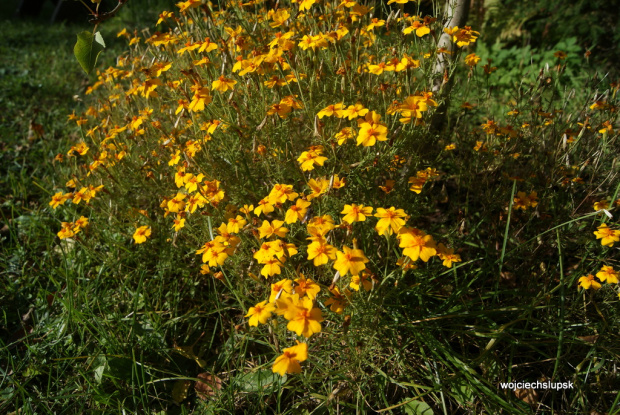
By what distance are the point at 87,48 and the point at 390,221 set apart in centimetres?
96

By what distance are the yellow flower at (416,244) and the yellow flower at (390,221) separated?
0.03 m

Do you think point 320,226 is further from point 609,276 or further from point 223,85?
point 609,276

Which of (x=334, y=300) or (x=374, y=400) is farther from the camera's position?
(x=374, y=400)

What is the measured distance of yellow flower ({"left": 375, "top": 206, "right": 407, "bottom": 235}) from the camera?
1369 mm

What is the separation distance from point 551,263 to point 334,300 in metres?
1.28

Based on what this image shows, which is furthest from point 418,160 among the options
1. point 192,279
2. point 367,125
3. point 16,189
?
point 16,189

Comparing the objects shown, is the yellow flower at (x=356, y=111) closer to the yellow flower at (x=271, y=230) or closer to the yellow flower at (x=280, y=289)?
the yellow flower at (x=271, y=230)

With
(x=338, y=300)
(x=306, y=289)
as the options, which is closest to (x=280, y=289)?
(x=306, y=289)

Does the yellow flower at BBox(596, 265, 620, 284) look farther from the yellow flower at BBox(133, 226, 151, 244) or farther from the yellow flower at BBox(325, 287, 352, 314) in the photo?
the yellow flower at BBox(133, 226, 151, 244)

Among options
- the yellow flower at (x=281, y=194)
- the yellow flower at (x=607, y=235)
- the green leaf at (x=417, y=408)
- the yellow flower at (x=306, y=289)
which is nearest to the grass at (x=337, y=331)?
the green leaf at (x=417, y=408)

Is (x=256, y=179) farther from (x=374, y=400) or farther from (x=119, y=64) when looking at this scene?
(x=119, y=64)

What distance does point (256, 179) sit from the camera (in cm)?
212

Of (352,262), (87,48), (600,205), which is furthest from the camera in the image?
(600,205)

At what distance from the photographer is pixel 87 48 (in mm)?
1005
